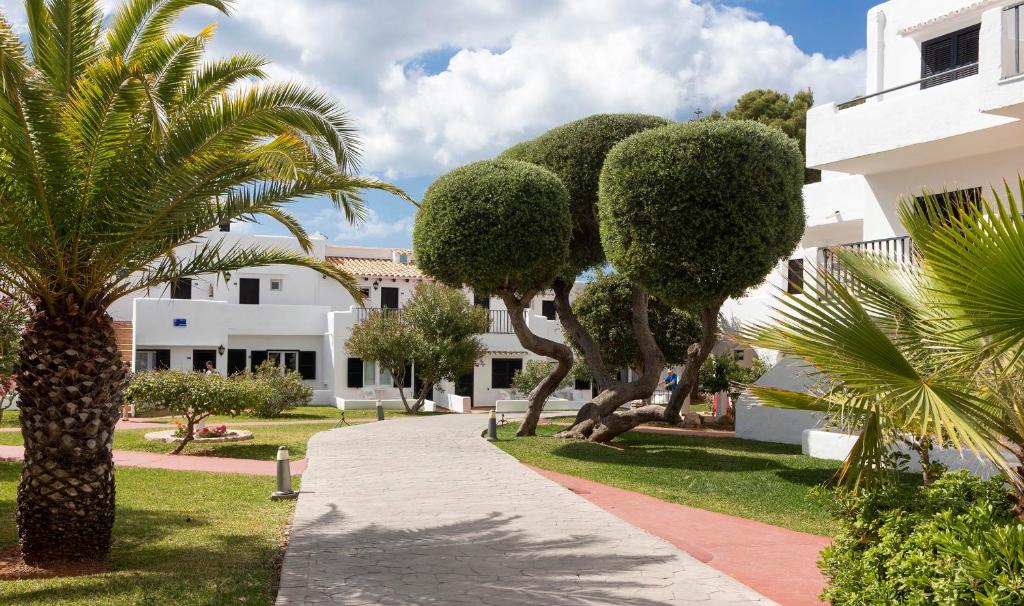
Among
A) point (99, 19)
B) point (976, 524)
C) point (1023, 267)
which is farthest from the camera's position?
point (99, 19)

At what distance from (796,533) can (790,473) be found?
4.55 m

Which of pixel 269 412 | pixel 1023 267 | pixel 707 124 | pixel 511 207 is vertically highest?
pixel 707 124

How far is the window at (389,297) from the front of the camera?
36.3 meters

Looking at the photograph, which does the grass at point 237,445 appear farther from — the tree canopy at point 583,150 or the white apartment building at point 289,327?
the white apartment building at point 289,327

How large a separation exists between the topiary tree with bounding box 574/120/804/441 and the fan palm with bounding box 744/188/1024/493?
28.5ft

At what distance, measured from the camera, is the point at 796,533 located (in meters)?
9.60

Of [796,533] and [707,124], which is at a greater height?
[707,124]

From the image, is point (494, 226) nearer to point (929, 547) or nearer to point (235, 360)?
point (929, 547)

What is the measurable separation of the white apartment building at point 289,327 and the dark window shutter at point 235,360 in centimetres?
3

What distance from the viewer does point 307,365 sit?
112 ft

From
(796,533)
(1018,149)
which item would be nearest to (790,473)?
(796,533)

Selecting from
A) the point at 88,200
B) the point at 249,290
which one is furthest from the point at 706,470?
the point at 249,290

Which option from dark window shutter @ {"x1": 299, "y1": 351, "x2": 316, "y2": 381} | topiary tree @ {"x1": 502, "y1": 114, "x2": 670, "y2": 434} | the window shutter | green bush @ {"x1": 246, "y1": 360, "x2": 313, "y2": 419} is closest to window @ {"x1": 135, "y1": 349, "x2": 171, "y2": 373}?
green bush @ {"x1": 246, "y1": 360, "x2": 313, "y2": 419}

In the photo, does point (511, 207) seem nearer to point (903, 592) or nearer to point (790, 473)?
point (790, 473)
